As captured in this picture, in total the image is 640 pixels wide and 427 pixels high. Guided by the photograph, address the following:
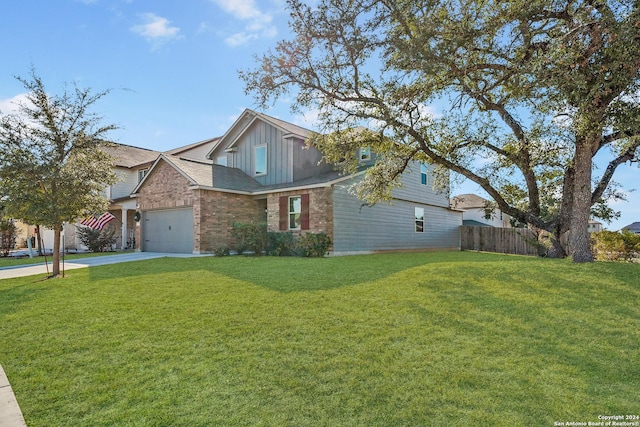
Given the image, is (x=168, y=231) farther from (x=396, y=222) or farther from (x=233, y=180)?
(x=396, y=222)

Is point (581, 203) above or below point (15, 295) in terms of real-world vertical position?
above

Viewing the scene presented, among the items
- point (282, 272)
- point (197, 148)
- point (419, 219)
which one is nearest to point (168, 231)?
point (197, 148)

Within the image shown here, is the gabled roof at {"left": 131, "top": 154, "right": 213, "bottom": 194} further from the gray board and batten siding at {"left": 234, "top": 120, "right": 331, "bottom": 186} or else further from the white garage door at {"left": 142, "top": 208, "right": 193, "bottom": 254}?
the gray board and batten siding at {"left": 234, "top": 120, "right": 331, "bottom": 186}

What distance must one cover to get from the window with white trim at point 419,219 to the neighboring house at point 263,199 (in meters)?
0.11

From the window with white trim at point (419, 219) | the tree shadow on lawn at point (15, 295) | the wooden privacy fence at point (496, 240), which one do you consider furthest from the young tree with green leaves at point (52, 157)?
the wooden privacy fence at point (496, 240)

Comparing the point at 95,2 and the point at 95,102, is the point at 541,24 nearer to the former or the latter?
the point at 95,2

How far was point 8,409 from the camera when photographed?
2.98m

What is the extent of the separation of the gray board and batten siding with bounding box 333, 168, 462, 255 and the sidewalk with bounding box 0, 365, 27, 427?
39.7 ft

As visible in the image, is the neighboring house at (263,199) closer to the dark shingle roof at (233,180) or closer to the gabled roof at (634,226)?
the dark shingle roof at (233,180)

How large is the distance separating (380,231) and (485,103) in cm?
858

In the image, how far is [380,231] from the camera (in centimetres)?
1789

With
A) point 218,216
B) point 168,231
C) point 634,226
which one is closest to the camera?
point 218,216

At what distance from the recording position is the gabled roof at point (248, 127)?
56.5ft

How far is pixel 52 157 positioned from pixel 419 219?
1727 cm
